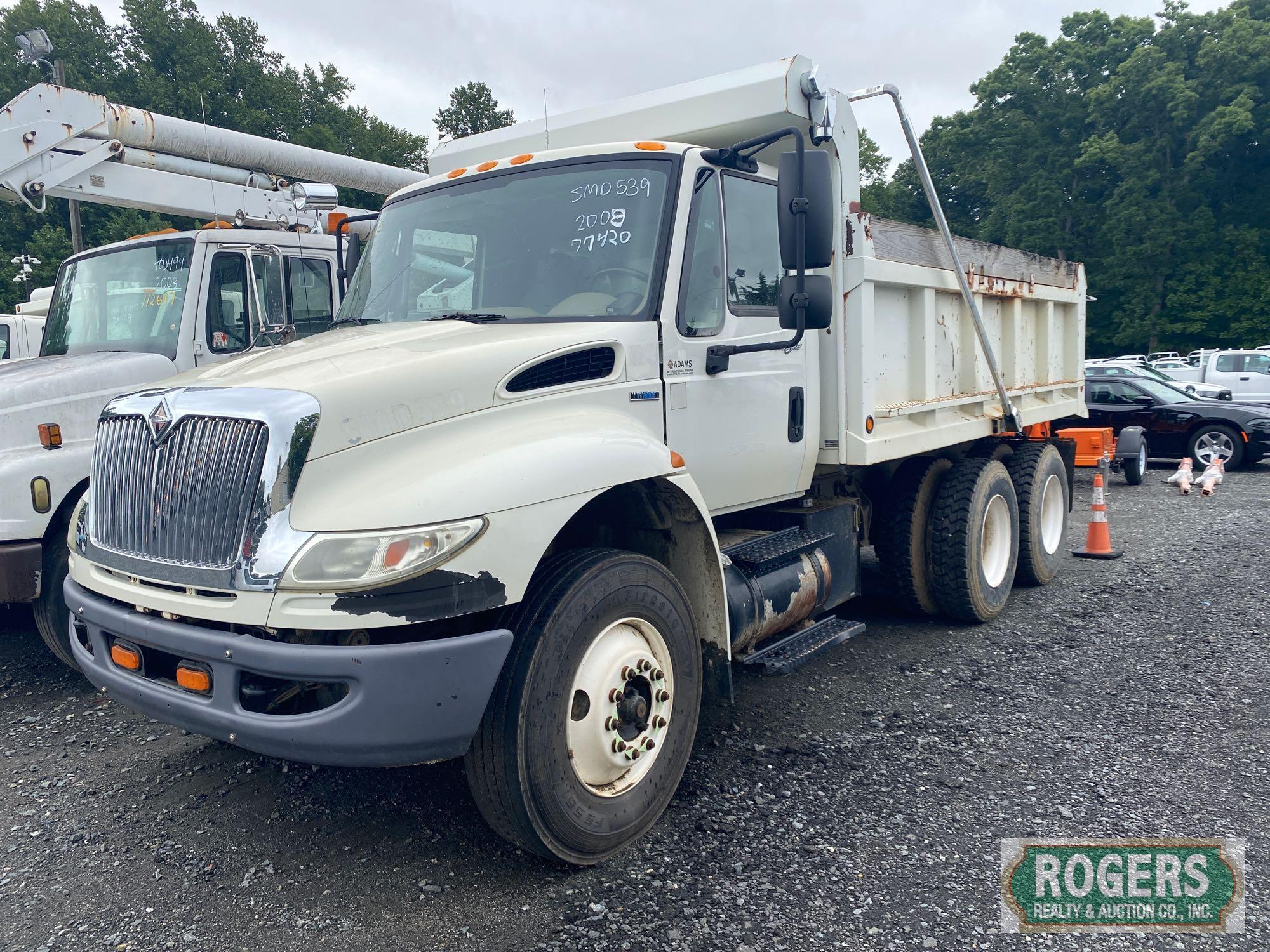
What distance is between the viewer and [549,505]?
3.06 m

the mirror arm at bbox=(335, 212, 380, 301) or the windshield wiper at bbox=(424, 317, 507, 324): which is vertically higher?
the mirror arm at bbox=(335, 212, 380, 301)

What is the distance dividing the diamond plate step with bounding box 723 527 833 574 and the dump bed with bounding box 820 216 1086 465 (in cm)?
44

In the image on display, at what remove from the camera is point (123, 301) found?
629 centimetres

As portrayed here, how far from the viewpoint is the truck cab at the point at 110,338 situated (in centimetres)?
507

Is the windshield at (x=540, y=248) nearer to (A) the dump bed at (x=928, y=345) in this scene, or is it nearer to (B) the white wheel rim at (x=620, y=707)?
(B) the white wheel rim at (x=620, y=707)

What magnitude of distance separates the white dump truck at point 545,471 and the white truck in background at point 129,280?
5.30ft

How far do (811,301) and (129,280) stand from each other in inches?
190

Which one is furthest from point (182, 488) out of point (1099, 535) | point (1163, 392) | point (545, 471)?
point (1163, 392)

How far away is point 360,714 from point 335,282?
181 inches

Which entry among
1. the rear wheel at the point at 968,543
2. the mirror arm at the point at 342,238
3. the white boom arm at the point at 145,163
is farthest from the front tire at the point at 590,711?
the white boom arm at the point at 145,163

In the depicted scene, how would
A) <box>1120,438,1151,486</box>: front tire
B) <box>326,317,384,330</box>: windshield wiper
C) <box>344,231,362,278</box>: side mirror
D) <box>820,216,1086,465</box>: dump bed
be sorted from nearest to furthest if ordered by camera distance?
<box>326,317,384,330</box>: windshield wiper → <box>820,216,1086,465</box>: dump bed → <box>344,231,362,278</box>: side mirror → <box>1120,438,1151,486</box>: front tire

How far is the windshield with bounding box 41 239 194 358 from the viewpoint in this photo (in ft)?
19.8

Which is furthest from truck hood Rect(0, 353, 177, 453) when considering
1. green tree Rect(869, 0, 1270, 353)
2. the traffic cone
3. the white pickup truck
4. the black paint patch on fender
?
green tree Rect(869, 0, 1270, 353)

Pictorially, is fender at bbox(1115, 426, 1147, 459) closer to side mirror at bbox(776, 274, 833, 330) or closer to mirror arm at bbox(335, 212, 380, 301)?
side mirror at bbox(776, 274, 833, 330)
